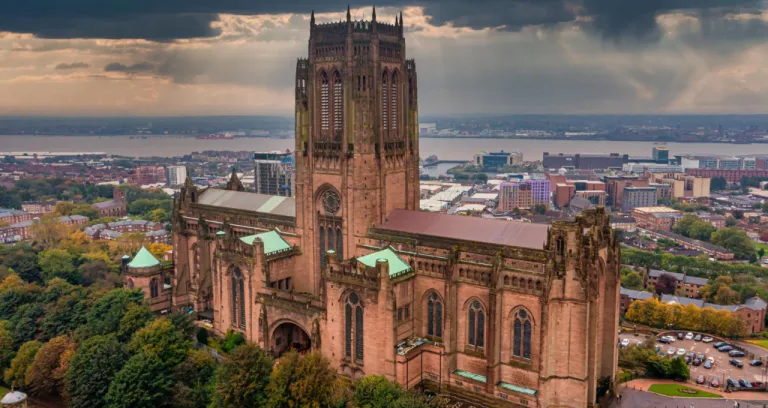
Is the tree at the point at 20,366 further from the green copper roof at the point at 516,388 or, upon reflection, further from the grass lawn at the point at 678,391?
the grass lawn at the point at 678,391

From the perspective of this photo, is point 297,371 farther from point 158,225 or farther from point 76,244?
point 158,225

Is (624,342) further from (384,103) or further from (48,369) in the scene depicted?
(48,369)

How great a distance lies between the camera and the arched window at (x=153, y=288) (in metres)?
75.1

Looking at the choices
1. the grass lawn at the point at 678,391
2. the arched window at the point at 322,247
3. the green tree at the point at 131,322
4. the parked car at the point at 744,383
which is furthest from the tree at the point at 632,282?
the green tree at the point at 131,322

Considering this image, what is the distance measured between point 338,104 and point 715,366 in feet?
163

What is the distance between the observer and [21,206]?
179m

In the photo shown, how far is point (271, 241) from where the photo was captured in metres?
64.0

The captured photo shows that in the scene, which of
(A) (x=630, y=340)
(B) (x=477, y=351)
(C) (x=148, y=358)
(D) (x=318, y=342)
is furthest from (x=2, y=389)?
(A) (x=630, y=340)

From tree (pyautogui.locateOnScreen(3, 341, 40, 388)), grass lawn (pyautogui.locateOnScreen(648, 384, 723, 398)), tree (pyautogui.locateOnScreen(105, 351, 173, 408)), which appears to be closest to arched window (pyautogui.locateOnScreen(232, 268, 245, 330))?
tree (pyautogui.locateOnScreen(105, 351, 173, 408))

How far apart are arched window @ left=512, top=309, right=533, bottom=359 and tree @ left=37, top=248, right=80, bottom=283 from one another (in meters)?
68.0

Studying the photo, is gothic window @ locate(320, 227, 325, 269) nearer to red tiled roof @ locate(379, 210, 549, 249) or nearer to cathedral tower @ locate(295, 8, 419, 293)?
cathedral tower @ locate(295, 8, 419, 293)

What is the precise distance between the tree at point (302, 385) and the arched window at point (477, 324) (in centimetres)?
1281

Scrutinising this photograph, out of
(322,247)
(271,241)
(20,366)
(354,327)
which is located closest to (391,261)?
(354,327)

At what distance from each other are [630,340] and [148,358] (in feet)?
182
